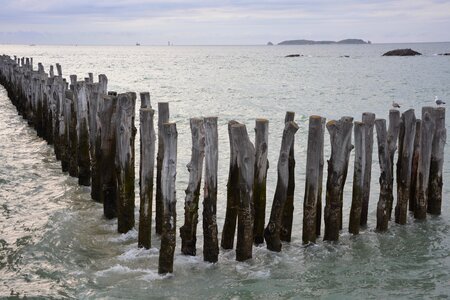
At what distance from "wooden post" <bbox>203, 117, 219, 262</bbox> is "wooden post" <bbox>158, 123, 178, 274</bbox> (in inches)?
18.9

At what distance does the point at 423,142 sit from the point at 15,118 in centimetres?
1836

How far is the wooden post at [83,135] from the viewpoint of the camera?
11.4 meters

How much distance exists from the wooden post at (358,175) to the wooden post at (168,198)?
303 centimetres

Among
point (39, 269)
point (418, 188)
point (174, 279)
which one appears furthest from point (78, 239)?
point (418, 188)

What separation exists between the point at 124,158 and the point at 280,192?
2.59m

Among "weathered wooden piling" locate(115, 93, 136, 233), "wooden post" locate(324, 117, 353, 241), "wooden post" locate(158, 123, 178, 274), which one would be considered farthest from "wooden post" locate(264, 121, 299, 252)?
"weathered wooden piling" locate(115, 93, 136, 233)

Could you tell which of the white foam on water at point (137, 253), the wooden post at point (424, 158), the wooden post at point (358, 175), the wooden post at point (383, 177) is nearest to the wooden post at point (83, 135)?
the white foam on water at point (137, 253)

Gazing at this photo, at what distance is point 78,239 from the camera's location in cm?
885

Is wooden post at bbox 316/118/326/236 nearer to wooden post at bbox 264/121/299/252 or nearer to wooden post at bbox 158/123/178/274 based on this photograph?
wooden post at bbox 264/121/299/252

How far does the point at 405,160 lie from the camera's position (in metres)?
9.18

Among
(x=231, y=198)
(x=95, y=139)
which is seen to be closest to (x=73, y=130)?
(x=95, y=139)

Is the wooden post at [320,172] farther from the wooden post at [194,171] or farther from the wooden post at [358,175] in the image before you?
the wooden post at [194,171]

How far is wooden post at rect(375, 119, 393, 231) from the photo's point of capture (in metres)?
8.86

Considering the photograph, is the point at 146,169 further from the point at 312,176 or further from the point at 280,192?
the point at 312,176
